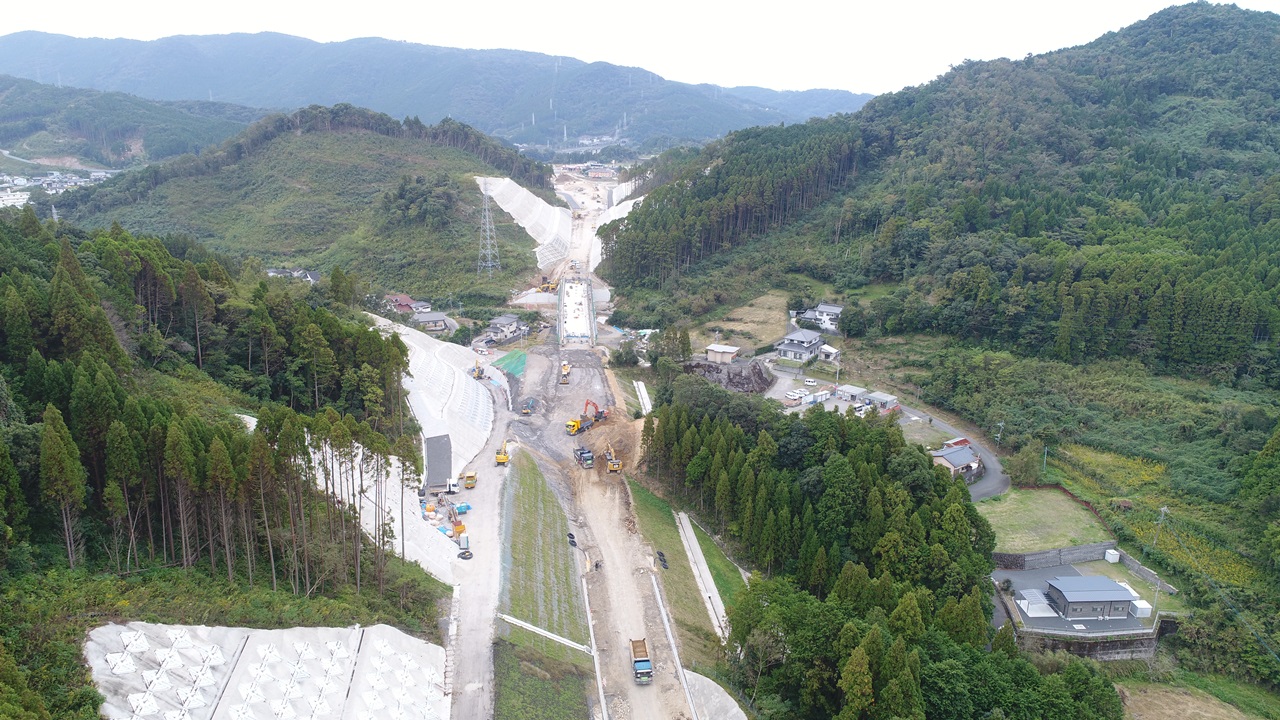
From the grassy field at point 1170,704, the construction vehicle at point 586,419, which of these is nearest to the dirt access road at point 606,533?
the construction vehicle at point 586,419

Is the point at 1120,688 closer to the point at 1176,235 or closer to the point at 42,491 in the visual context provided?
the point at 42,491

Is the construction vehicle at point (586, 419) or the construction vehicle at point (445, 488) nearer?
the construction vehicle at point (445, 488)

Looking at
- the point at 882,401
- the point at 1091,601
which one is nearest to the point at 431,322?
the point at 882,401

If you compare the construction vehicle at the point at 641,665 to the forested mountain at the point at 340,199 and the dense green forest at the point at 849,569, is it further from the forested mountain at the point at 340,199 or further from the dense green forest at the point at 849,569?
the forested mountain at the point at 340,199

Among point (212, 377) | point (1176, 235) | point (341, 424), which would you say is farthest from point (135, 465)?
point (1176, 235)

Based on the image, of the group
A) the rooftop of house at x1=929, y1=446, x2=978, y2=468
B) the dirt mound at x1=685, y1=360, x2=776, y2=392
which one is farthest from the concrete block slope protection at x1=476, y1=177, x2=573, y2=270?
the rooftop of house at x1=929, y1=446, x2=978, y2=468

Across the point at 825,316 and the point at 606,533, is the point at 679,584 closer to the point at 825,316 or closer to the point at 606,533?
the point at 606,533
